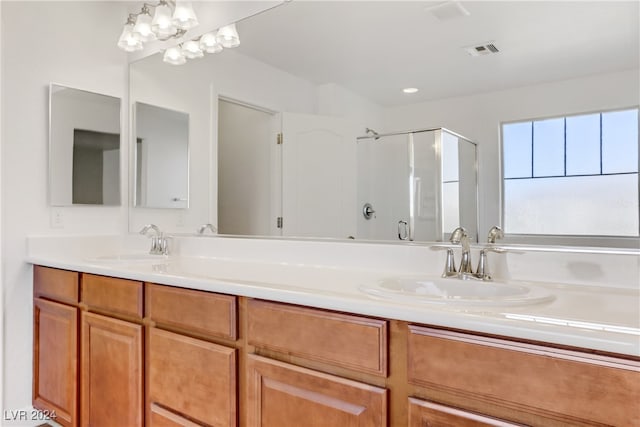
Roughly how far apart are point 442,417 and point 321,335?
338 millimetres

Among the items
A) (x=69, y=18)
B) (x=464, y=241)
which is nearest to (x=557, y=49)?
(x=464, y=241)

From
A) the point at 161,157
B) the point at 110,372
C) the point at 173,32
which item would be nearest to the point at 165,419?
the point at 110,372

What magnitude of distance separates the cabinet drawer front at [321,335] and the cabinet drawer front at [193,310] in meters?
0.09

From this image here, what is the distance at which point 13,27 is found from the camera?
2.10 meters

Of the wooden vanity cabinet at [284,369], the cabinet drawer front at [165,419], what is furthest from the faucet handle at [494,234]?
the cabinet drawer front at [165,419]

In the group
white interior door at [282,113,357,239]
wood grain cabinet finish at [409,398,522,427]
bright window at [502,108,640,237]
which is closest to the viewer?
wood grain cabinet finish at [409,398,522,427]

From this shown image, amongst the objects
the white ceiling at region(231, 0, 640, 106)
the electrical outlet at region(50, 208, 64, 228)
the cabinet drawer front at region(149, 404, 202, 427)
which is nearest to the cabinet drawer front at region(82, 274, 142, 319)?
the cabinet drawer front at region(149, 404, 202, 427)

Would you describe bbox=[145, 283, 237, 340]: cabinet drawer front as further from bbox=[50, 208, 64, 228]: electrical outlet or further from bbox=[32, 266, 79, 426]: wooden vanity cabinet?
bbox=[50, 208, 64, 228]: electrical outlet

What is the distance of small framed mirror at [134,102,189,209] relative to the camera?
2377 millimetres

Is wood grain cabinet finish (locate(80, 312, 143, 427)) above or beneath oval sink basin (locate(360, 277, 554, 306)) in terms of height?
beneath

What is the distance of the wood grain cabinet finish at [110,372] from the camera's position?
1.58 metres

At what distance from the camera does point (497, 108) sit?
1.39m

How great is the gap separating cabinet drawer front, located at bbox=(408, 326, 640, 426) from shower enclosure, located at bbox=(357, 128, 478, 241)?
0.61m

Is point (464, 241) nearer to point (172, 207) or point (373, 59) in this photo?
point (373, 59)
